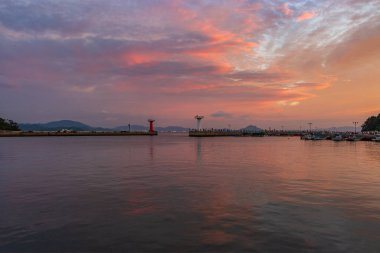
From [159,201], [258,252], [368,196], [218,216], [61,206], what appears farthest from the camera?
[368,196]

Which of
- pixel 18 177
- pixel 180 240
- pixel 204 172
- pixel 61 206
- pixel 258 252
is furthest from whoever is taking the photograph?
pixel 204 172

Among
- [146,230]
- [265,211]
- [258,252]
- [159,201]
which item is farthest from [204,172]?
[258,252]

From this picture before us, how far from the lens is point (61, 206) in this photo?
18469mm

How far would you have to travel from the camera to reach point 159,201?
19812mm

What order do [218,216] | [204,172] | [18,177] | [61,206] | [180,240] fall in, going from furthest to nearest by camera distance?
[204,172]
[18,177]
[61,206]
[218,216]
[180,240]

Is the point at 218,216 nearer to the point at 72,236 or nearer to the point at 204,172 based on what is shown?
the point at 72,236

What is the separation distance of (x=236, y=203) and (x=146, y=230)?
6.98m

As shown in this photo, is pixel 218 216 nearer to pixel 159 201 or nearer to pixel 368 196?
pixel 159 201

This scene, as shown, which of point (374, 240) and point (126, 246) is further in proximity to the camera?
point (374, 240)

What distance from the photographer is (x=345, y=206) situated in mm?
18750

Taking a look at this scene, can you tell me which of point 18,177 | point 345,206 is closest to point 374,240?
point 345,206

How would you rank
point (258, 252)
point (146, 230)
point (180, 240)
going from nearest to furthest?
point (258, 252) → point (180, 240) → point (146, 230)

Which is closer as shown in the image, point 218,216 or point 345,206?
point 218,216

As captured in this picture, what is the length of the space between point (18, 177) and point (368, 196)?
28.9 metres
